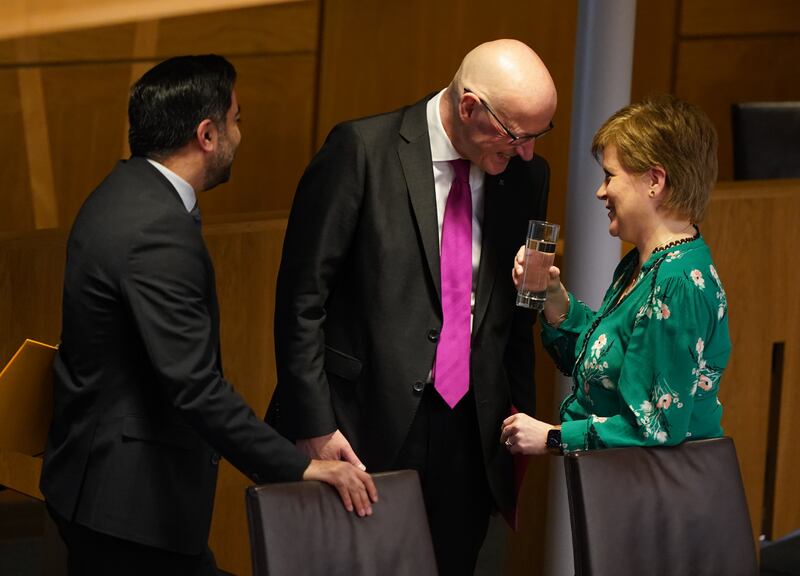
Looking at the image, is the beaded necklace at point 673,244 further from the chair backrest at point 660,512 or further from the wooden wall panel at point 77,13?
the wooden wall panel at point 77,13

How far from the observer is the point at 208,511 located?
225 cm

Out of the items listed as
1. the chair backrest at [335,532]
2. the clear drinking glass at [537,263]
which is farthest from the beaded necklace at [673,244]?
the chair backrest at [335,532]

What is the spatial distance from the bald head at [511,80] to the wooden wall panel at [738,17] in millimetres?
3782

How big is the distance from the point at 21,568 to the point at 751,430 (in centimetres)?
208

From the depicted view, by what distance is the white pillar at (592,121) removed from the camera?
123 inches

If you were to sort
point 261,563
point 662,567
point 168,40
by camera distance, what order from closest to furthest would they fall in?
point 261,563
point 662,567
point 168,40

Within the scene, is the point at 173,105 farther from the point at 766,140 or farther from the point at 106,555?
the point at 766,140

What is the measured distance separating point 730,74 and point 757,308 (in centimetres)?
258

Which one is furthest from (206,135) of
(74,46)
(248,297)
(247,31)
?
(247,31)

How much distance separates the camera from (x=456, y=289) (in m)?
2.45

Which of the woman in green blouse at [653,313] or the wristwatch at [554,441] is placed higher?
the woman in green blouse at [653,313]

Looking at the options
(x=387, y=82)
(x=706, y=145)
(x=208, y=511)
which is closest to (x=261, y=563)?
(x=208, y=511)

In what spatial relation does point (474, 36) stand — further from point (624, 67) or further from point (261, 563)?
point (261, 563)

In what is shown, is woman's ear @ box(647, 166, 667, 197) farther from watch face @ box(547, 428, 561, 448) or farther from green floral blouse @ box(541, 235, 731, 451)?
watch face @ box(547, 428, 561, 448)
